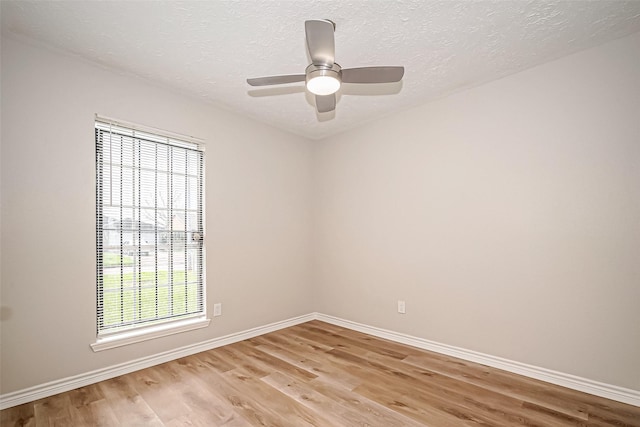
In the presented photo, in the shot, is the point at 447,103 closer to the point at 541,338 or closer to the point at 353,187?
the point at 353,187

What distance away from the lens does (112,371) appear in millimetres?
2559

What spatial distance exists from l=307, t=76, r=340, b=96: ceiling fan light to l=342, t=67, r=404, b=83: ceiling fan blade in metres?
0.13

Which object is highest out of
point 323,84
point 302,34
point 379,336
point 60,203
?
point 302,34

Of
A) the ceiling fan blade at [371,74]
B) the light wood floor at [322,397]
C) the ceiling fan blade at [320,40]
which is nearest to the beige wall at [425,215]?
the light wood floor at [322,397]

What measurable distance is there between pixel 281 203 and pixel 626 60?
10.9 ft

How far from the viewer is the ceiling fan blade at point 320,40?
1645 millimetres

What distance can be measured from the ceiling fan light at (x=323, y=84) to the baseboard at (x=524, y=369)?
8.44ft

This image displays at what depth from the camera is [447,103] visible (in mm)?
3131

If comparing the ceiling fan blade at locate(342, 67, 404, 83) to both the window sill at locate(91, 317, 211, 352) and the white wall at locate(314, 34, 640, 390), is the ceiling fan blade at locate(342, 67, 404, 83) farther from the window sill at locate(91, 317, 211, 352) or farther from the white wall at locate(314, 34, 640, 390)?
the window sill at locate(91, 317, 211, 352)

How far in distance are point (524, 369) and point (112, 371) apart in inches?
131

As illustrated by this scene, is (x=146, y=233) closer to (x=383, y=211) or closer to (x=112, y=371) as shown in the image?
(x=112, y=371)

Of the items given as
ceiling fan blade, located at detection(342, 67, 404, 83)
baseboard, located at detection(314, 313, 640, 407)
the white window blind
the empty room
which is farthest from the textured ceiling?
baseboard, located at detection(314, 313, 640, 407)

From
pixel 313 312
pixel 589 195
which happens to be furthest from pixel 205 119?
pixel 589 195

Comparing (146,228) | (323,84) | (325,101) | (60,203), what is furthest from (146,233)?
(323,84)
